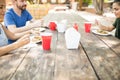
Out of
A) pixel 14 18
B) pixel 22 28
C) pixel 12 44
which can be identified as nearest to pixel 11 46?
pixel 12 44

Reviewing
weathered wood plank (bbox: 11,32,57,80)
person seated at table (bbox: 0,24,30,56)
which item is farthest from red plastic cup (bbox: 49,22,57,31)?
weathered wood plank (bbox: 11,32,57,80)

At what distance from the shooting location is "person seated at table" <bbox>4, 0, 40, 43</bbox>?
9.09ft

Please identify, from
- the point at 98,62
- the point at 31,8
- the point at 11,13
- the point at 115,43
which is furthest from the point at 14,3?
the point at 31,8

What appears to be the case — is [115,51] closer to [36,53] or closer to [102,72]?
[102,72]

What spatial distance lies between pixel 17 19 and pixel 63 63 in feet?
5.88

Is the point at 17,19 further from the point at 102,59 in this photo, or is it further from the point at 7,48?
the point at 102,59

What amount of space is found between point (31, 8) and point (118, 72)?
6065mm

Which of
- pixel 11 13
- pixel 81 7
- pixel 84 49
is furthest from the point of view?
pixel 81 7

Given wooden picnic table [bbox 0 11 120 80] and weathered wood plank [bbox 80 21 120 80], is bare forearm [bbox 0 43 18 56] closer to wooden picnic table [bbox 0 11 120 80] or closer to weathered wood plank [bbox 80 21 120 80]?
wooden picnic table [bbox 0 11 120 80]

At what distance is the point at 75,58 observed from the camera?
4.77 feet

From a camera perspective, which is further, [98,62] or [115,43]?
[115,43]

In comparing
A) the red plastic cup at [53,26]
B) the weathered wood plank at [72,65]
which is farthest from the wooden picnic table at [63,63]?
the red plastic cup at [53,26]

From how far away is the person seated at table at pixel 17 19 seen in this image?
2770 millimetres

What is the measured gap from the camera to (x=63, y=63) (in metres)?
1.34
